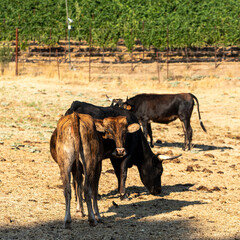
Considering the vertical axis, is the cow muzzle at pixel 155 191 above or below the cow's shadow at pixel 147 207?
above

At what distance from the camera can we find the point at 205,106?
2369 cm

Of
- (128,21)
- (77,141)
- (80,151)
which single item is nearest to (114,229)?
(80,151)

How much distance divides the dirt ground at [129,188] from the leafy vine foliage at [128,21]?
29.1m

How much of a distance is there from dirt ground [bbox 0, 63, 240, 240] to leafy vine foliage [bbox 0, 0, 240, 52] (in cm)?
2907

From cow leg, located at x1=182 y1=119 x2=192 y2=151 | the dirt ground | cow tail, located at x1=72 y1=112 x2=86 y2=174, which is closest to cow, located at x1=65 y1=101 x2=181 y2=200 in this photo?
the dirt ground

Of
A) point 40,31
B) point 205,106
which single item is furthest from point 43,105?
point 40,31

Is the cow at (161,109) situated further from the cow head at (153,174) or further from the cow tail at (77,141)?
the cow tail at (77,141)

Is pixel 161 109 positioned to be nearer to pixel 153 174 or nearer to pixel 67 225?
pixel 153 174

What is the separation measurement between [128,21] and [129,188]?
49.0 meters

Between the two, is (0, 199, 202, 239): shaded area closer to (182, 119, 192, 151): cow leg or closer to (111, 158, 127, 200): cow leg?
(111, 158, 127, 200): cow leg

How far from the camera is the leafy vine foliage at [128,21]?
5081cm

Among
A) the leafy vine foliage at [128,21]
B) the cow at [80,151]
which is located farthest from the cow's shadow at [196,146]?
the leafy vine foliage at [128,21]

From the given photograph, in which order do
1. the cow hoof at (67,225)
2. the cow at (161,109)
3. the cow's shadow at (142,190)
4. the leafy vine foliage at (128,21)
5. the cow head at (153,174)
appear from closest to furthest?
the cow hoof at (67,225) → the cow head at (153,174) → the cow's shadow at (142,190) → the cow at (161,109) → the leafy vine foliage at (128,21)

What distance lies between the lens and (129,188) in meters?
9.48
